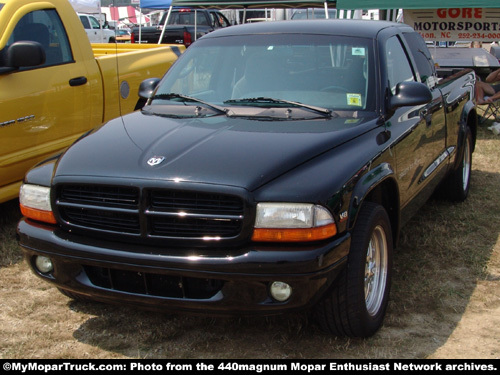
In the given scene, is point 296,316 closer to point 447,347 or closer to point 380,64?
point 447,347

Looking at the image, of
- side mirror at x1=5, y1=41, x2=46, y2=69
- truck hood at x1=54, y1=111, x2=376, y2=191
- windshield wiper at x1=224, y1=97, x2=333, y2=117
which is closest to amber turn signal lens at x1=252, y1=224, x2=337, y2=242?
truck hood at x1=54, y1=111, x2=376, y2=191

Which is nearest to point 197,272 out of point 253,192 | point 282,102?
point 253,192

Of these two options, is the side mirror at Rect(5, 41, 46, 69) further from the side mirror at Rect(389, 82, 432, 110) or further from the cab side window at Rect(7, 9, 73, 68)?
the side mirror at Rect(389, 82, 432, 110)

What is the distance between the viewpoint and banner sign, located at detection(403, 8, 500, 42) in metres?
12.1

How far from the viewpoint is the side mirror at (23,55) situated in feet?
15.9

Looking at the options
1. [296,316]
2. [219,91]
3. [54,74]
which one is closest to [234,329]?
[296,316]

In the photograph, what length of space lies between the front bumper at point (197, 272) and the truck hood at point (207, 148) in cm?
34

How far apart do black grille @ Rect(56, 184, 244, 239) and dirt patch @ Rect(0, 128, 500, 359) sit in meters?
0.72

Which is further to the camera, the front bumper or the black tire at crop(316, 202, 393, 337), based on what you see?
the black tire at crop(316, 202, 393, 337)

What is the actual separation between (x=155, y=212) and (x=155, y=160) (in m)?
0.30

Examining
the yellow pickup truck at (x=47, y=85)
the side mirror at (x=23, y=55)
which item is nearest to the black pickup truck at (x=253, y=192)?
the side mirror at (x=23, y=55)

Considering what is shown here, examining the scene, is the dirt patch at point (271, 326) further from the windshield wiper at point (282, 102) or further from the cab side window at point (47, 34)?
the cab side window at point (47, 34)

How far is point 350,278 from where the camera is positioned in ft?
10.1

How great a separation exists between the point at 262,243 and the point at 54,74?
130 inches
